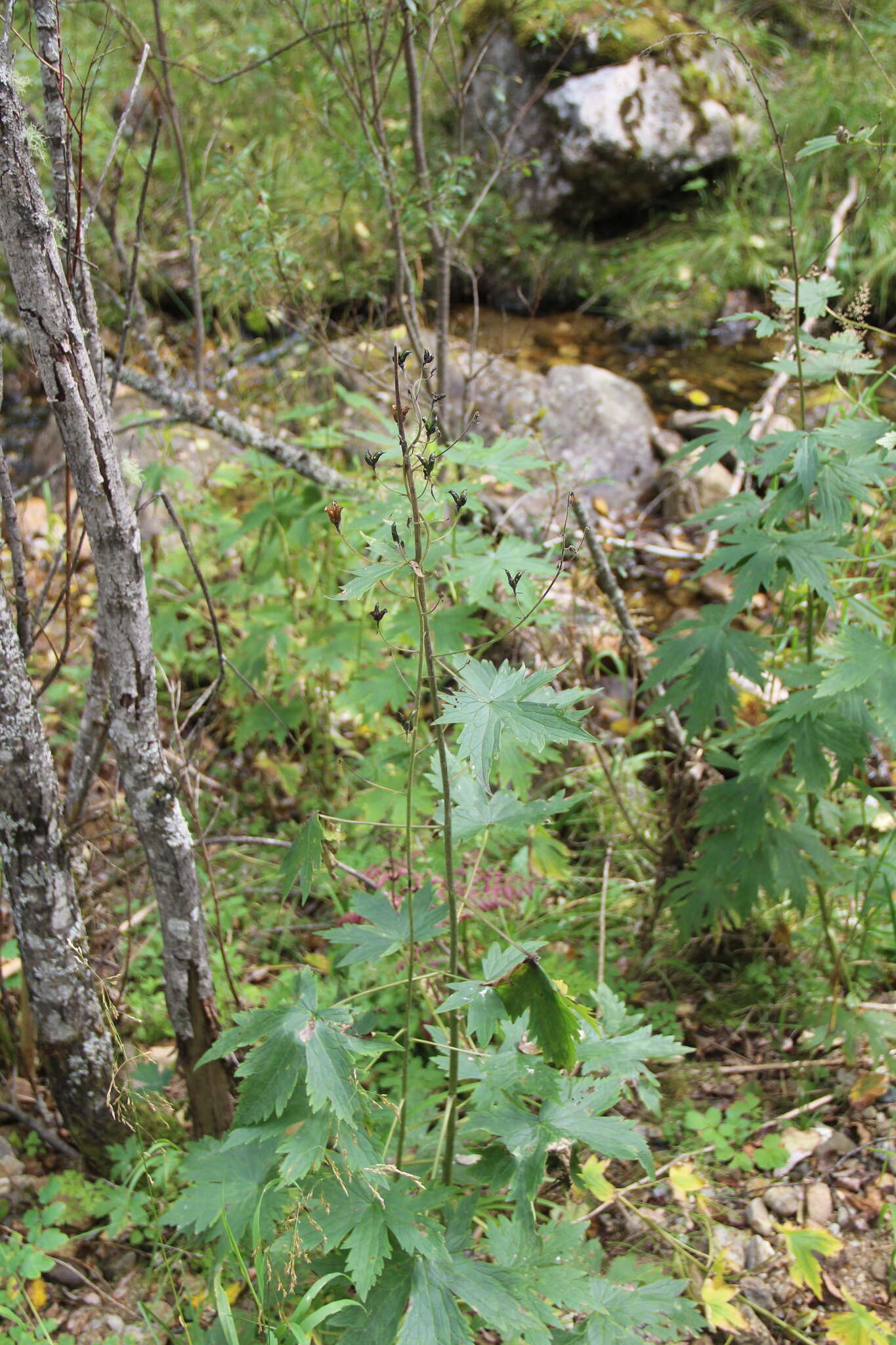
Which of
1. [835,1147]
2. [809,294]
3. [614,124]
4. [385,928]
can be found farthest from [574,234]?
[385,928]

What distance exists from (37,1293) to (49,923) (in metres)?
0.73

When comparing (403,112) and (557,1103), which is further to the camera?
(403,112)

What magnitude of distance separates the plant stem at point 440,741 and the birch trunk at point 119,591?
55 cm

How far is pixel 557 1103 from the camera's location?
145cm

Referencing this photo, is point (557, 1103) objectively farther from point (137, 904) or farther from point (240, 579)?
point (240, 579)

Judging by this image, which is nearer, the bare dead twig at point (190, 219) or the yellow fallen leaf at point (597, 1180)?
the yellow fallen leaf at point (597, 1180)

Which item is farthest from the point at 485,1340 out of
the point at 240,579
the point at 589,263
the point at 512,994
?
the point at 589,263

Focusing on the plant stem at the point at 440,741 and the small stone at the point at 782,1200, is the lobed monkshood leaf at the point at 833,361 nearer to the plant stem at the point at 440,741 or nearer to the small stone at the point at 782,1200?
the plant stem at the point at 440,741

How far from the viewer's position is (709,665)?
6.89ft

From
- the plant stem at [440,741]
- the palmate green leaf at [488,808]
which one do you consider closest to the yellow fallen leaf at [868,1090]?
the plant stem at [440,741]

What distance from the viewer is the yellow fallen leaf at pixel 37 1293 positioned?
6.02 feet

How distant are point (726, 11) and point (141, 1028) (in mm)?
8307

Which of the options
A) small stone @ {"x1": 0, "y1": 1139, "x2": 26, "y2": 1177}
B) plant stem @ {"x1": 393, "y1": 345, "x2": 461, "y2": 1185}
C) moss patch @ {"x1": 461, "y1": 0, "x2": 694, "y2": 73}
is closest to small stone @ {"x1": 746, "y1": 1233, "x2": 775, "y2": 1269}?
plant stem @ {"x1": 393, "y1": 345, "x2": 461, "y2": 1185}

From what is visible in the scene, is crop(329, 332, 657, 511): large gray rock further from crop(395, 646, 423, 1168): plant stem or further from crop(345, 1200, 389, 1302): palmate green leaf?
crop(345, 1200, 389, 1302): palmate green leaf
